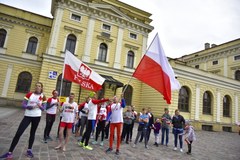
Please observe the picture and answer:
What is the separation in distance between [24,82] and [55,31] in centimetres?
677

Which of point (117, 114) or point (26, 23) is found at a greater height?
point (26, 23)

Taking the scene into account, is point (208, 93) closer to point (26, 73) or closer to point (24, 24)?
point (26, 73)

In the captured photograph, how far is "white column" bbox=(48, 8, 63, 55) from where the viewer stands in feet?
57.7

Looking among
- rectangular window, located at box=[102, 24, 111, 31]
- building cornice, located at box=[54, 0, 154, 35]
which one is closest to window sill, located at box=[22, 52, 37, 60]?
building cornice, located at box=[54, 0, 154, 35]

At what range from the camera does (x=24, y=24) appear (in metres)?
19.9

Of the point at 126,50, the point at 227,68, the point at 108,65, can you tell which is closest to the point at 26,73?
the point at 108,65

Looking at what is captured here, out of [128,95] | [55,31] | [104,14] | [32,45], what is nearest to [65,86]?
[55,31]

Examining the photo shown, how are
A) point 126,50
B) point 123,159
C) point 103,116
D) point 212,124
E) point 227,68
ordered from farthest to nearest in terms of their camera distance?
point 227,68 < point 126,50 < point 212,124 < point 103,116 < point 123,159

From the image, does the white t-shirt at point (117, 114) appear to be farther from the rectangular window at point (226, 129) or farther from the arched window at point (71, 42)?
the rectangular window at point (226, 129)

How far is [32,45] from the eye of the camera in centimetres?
2039

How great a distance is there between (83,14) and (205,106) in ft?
57.0

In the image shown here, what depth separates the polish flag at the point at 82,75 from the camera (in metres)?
6.87

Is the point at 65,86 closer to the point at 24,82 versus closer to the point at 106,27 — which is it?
the point at 24,82

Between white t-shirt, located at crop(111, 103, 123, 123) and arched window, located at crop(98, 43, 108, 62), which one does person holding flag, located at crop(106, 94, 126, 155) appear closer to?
white t-shirt, located at crop(111, 103, 123, 123)
